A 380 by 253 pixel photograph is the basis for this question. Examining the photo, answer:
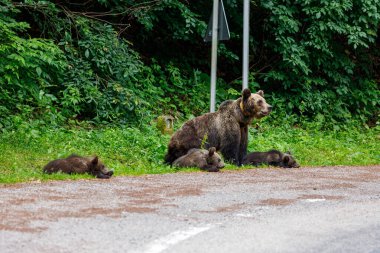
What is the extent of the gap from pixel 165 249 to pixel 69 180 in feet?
16.0

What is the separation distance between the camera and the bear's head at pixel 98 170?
11.7 m

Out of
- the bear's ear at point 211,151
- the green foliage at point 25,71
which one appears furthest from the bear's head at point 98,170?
the green foliage at point 25,71

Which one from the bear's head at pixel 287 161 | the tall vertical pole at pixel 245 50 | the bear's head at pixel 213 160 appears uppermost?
the tall vertical pole at pixel 245 50

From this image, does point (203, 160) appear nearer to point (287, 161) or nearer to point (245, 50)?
point (287, 161)

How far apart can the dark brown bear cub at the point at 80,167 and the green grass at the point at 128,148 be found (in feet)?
0.79

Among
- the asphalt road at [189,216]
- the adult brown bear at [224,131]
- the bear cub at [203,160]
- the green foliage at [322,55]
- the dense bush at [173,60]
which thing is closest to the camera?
the asphalt road at [189,216]

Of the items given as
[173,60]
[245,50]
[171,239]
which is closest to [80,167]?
[171,239]

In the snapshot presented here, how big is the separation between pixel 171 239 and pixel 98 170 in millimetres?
5095

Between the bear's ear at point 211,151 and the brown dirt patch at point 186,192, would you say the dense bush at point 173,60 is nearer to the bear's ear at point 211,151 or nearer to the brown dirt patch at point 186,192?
the bear's ear at point 211,151

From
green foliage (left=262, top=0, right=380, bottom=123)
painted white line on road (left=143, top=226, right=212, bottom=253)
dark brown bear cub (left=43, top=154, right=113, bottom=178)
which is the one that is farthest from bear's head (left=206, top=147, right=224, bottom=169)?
green foliage (left=262, top=0, right=380, bottom=123)

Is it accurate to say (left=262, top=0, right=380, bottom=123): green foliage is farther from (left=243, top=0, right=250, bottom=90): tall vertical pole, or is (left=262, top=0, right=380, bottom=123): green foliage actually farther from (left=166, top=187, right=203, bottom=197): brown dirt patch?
(left=166, top=187, right=203, bottom=197): brown dirt patch

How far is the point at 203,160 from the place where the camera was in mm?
13648

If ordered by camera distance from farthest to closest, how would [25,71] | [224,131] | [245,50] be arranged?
1. [245,50]
2. [25,71]
3. [224,131]

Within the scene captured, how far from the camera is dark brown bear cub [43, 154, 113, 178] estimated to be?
38.6ft
